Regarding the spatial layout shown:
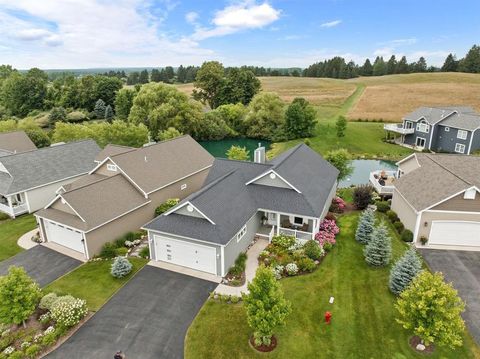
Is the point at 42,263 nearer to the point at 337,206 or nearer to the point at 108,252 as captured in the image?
the point at 108,252

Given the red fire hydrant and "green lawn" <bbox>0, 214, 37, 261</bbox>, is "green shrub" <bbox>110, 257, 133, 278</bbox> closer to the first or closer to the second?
"green lawn" <bbox>0, 214, 37, 261</bbox>

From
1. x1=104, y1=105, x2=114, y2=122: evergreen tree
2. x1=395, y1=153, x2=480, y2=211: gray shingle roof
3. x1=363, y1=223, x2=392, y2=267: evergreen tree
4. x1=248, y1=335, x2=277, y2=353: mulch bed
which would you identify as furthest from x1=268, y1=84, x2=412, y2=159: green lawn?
x1=104, y1=105, x2=114, y2=122: evergreen tree

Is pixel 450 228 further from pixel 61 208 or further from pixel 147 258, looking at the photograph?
pixel 61 208

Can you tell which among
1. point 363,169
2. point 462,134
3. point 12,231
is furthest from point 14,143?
point 462,134

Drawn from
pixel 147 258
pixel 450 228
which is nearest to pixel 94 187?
pixel 147 258

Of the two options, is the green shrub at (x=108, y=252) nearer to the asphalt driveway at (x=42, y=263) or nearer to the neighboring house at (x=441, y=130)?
the asphalt driveway at (x=42, y=263)
